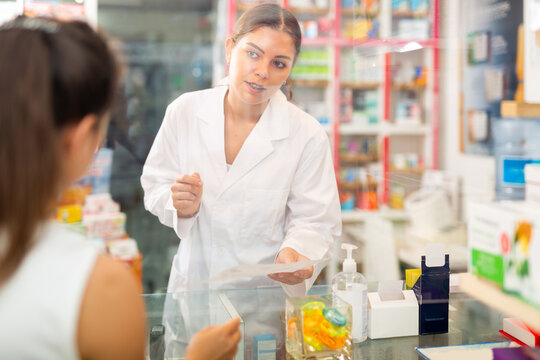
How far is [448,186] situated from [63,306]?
103 inches

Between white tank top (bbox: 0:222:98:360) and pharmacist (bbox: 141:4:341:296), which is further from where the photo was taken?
pharmacist (bbox: 141:4:341:296)

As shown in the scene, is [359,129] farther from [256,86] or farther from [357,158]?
[256,86]

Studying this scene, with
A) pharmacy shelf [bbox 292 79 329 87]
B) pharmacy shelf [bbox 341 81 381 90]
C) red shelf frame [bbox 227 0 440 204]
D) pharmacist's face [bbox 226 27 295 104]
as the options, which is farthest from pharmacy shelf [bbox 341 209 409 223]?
pharmacist's face [bbox 226 27 295 104]

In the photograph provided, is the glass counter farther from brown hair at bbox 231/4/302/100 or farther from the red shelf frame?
the red shelf frame

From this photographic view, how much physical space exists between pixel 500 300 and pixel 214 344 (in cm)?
47

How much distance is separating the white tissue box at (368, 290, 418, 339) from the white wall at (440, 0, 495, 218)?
0.95 metres

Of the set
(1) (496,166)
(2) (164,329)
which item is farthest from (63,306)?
(1) (496,166)

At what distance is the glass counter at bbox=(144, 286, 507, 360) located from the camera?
3.76 ft

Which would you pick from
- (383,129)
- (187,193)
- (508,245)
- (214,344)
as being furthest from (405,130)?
(214,344)

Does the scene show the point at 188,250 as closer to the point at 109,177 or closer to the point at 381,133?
the point at 109,177

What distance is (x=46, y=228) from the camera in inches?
28.6

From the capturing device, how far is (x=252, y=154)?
65.8 inches

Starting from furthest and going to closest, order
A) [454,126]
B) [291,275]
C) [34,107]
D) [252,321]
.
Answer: [454,126], [291,275], [252,321], [34,107]

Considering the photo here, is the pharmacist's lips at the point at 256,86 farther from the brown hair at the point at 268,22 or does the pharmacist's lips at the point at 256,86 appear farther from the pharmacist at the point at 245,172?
the brown hair at the point at 268,22
